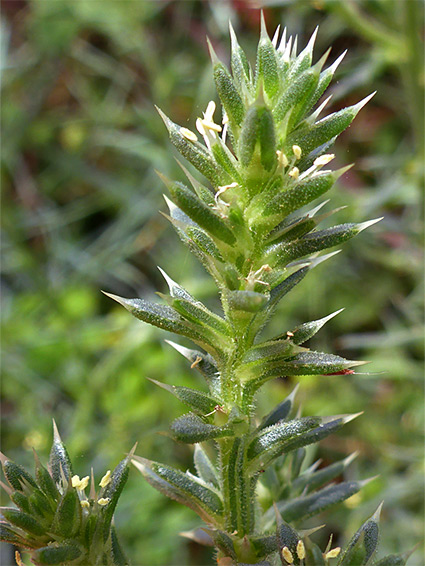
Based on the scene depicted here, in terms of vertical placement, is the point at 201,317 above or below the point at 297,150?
below

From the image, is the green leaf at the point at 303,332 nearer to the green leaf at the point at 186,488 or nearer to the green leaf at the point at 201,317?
the green leaf at the point at 201,317

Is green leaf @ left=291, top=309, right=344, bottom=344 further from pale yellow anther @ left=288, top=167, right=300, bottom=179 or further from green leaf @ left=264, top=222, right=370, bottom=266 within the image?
pale yellow anther @ left=288, top=167, right=300, bottom=179

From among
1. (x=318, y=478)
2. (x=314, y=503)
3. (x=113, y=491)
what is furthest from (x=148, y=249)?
(x=113, y=491)

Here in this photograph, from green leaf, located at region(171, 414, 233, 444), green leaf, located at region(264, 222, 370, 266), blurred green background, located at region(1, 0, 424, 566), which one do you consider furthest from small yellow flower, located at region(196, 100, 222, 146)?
blurred green background, located at region(1, 0, 424, 566)

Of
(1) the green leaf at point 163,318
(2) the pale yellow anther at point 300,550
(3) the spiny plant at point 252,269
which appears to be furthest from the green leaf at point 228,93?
(2) the pale yellow anther at point 300,550

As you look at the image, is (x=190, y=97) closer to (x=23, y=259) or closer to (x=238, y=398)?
(x=23, y=259)

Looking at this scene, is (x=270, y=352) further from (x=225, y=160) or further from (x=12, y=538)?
(x=12, y=538)

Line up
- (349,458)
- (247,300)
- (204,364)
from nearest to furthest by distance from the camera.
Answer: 1. (247,300)
2. (204,364)
3. (349,458)
